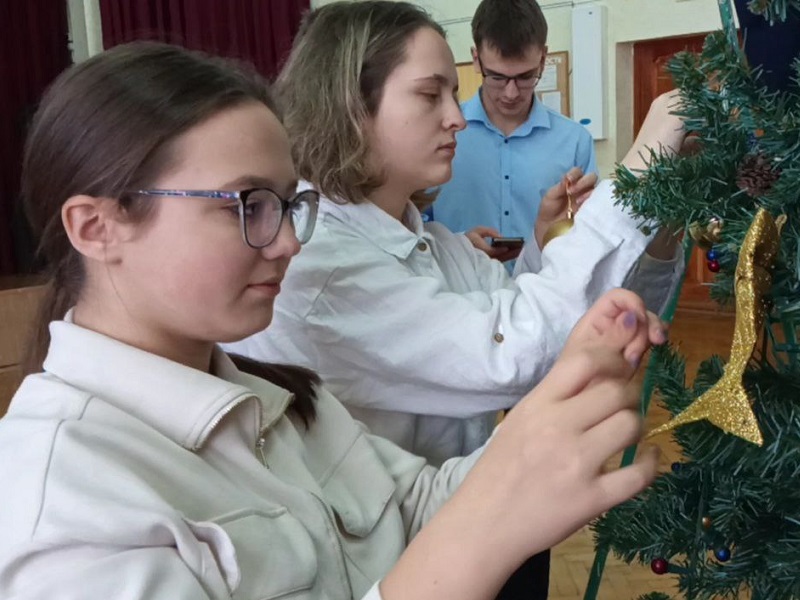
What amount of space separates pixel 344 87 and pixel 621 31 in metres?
4.11

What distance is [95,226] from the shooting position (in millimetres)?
741

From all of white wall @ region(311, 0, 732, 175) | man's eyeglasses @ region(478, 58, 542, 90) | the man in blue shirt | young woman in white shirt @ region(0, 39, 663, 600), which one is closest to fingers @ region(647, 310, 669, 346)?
young woman in white shirt @ region(0, 39, 663, 600)

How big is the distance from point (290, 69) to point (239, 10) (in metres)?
3.40

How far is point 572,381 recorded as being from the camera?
532 millimetres

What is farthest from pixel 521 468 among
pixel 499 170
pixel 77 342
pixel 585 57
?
pixel 585 57

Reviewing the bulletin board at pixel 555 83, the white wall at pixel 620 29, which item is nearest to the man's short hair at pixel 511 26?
the white wall at pixel 620 29

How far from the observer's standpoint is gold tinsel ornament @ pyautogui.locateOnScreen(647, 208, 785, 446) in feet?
1.78

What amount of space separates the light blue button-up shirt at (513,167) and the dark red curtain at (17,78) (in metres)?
2.19

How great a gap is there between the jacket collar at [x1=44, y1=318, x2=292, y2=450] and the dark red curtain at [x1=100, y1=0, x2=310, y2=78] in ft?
10.7

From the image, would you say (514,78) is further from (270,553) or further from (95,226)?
(270,553)

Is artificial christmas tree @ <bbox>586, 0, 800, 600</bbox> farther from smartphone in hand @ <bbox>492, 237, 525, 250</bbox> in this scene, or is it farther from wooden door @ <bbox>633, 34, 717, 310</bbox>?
wooden door @ <bbox>633, 34, 717, 310</bbox>

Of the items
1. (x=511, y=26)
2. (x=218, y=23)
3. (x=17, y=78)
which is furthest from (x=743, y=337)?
(x=218, y=23)

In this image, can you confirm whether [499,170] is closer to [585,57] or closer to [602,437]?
[602,437]

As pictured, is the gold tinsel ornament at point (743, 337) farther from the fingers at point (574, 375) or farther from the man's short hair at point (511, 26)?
the man's short hair at point (511, 26)
